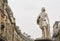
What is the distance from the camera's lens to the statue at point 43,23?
966 inches

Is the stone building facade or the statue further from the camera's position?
the stone building facade

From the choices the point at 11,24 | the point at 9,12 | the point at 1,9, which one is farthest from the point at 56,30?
the point at 11,24

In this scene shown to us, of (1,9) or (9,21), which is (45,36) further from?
(9,21)

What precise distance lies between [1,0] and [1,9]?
69.9 inches

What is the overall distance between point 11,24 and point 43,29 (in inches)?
2103

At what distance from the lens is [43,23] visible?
25.3m

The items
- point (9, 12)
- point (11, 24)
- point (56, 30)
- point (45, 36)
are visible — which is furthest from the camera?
point (11, 24)

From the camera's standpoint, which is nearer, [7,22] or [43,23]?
[43,23]

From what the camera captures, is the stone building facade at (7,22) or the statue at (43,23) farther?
the stone building facade at (7,22)

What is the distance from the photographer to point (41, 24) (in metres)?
25.3

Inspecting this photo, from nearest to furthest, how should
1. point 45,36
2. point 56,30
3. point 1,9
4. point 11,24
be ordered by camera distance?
point 45,36, point 56,30, point 1,9, point 11,24

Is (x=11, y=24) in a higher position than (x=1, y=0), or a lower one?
lower

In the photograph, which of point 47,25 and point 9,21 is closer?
point 47,25

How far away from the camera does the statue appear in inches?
966
